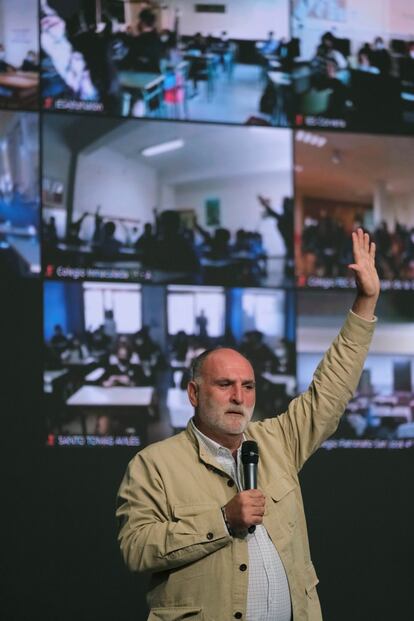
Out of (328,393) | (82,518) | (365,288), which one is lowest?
(82,518)

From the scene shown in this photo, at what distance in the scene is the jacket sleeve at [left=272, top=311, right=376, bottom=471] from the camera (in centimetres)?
242

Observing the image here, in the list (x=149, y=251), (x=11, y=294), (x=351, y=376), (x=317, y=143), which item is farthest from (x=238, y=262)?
(x=351, y=376)

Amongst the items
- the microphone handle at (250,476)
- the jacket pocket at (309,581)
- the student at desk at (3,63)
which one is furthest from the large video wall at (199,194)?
the microphone handle at (250,476)

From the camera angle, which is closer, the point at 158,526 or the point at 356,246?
the point at 158,526

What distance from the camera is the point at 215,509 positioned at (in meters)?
2.12

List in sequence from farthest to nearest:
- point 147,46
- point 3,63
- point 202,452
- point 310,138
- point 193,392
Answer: point 310,138 → point 147,46 → point 3,63 → point 193,392 → point 202,452

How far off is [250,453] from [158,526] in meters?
0.28

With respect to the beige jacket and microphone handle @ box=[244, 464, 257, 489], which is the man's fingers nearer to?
the beige jacket

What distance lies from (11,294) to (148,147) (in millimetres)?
873

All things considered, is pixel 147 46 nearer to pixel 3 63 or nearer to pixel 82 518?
pixel 3 63

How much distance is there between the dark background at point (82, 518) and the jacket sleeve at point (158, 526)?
166 cm

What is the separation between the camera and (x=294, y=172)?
13.7ft

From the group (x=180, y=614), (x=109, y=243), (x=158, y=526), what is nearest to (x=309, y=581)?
(x=180, y=614)

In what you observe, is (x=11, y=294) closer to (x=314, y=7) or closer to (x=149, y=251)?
(x=149, y=251)
